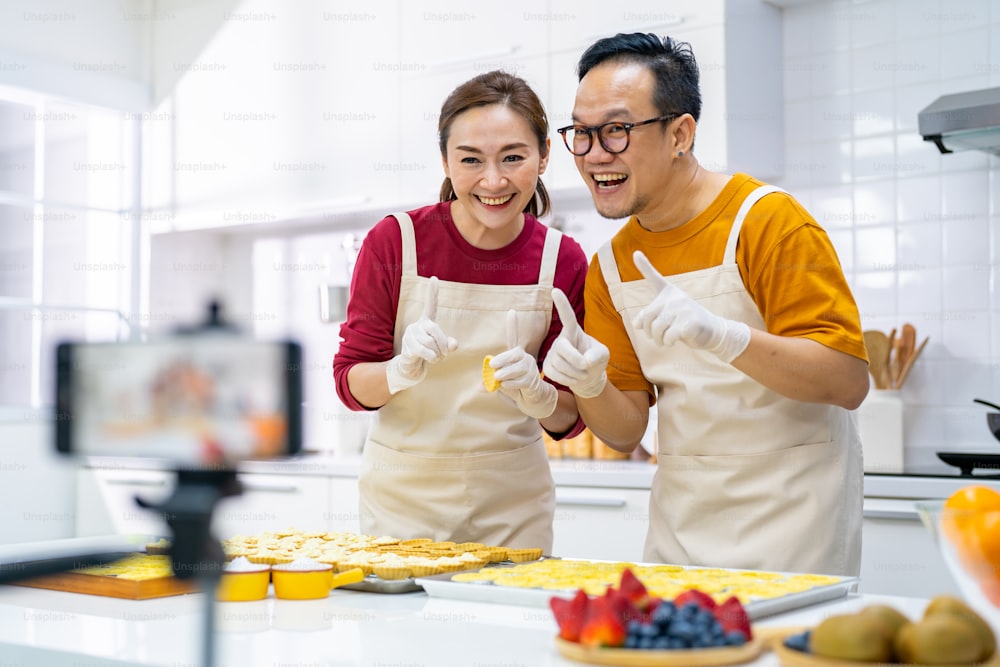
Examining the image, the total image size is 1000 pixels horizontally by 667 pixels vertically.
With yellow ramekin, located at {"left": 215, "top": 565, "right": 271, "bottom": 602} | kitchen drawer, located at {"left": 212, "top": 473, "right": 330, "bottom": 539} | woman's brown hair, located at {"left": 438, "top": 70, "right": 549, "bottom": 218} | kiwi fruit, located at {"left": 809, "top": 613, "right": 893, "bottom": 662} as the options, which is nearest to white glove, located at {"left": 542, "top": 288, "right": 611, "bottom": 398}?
woman's brown hair, located at {"left": 438, "top": 70, "right": 549, "bottom": 218}

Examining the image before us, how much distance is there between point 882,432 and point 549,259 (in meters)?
1.31

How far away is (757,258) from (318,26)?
2.60m

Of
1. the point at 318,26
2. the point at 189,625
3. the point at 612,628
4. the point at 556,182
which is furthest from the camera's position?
the point at 318,26

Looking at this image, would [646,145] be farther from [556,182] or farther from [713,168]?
[556,182]

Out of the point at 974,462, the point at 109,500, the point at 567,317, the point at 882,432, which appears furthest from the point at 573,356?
the point at 109,500

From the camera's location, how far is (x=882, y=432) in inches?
110

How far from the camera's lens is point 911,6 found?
3021 mm

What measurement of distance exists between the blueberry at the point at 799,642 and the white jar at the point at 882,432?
2027 mm

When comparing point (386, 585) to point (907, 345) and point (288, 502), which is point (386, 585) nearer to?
point (907, 345)

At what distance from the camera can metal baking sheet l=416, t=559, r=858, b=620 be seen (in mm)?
1131

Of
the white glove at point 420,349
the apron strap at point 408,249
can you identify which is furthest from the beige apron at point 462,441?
the white glove at point 420,349

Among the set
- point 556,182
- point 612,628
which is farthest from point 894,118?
point 612,628

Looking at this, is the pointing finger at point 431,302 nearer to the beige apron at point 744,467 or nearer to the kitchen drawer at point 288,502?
the beige apron at point 744,467

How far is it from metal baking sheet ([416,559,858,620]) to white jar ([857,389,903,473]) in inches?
61.4
